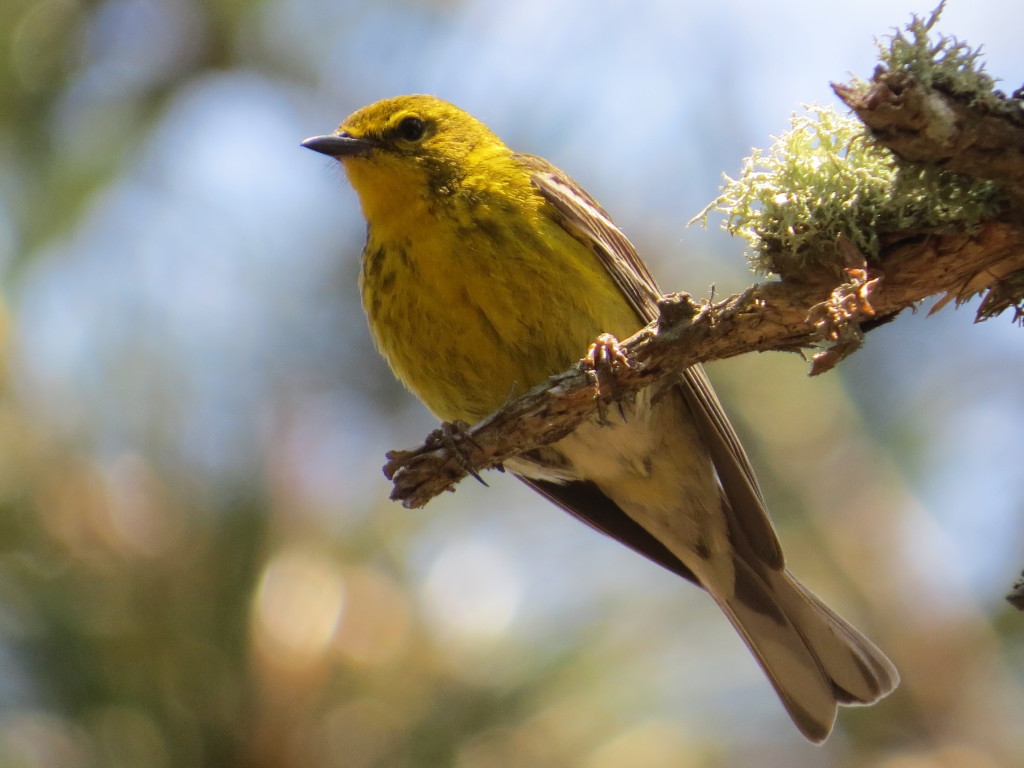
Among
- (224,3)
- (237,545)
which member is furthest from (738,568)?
(224,3)

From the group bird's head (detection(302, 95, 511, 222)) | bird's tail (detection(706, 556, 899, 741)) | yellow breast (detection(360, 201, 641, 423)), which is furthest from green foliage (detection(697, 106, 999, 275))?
bird's tail (detection(706, 556, 899, 741))

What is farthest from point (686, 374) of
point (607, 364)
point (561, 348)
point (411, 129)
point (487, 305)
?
point (411, 129)

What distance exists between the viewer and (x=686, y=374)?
128 inches

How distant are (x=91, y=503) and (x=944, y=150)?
2.16 meters

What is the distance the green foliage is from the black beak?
1818 millimetres

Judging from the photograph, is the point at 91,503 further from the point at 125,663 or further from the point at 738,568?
the point at 738,568

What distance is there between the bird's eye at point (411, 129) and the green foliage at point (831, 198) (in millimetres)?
1777

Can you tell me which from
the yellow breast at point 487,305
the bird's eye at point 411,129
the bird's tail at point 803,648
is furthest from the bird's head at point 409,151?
the bird's tail at point 803,648

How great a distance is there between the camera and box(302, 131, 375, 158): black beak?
374 centimetres

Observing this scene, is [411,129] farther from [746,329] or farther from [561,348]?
[746,329]

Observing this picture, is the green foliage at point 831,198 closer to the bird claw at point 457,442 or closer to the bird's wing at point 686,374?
the bird claw at point 457,442

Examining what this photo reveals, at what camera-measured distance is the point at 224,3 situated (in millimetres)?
3838

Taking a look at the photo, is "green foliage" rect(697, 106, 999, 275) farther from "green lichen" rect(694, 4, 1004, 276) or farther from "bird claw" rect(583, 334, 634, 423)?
"bird claw" rect(583, 334, 634, 423)

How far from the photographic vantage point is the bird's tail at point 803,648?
11.1 feet
